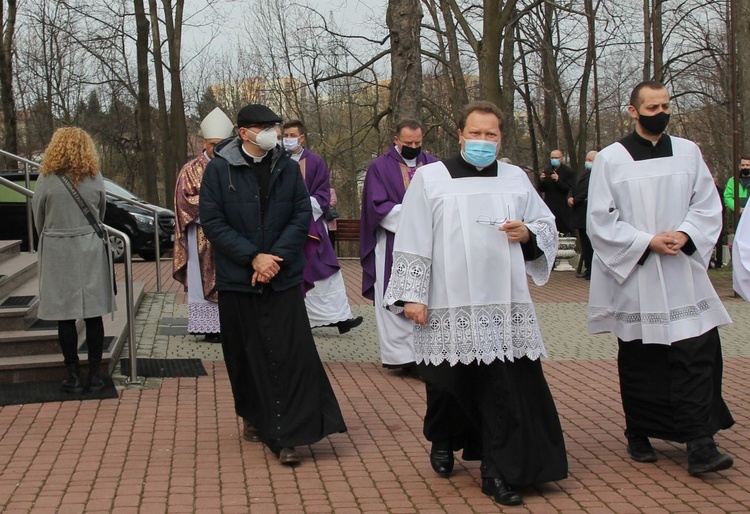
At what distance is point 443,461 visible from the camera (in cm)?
596

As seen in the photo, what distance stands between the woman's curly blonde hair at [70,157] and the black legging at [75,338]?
983 millimetres

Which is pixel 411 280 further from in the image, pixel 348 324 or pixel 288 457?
pixel 348 324

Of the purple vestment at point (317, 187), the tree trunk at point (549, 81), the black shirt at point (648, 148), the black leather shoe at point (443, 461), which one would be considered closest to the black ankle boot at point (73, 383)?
the purple vestment at point (317, 187)

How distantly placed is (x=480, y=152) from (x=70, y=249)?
139 inches

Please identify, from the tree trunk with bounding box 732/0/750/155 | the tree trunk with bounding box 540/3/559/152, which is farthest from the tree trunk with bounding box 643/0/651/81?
the tree trunk with bounding box 732/0/750/155

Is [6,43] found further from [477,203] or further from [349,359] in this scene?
[477,203]

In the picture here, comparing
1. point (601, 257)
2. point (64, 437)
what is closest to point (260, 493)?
point (64, 437)

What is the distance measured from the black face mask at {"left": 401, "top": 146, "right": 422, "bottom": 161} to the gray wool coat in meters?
2.40

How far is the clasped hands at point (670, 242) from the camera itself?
19.8 feet

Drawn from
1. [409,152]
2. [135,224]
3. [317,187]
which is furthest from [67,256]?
[135,224]

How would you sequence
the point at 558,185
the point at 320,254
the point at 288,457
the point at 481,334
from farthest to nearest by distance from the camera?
the point at 558,185 → the point at 320,254 → the point at 288,457 → the point at 481,334

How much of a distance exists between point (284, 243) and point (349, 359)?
376 cm

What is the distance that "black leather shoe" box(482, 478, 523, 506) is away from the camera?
17.8ft

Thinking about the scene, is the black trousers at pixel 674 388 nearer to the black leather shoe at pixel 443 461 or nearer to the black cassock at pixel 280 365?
the black leather shoe at pixel 443 461
